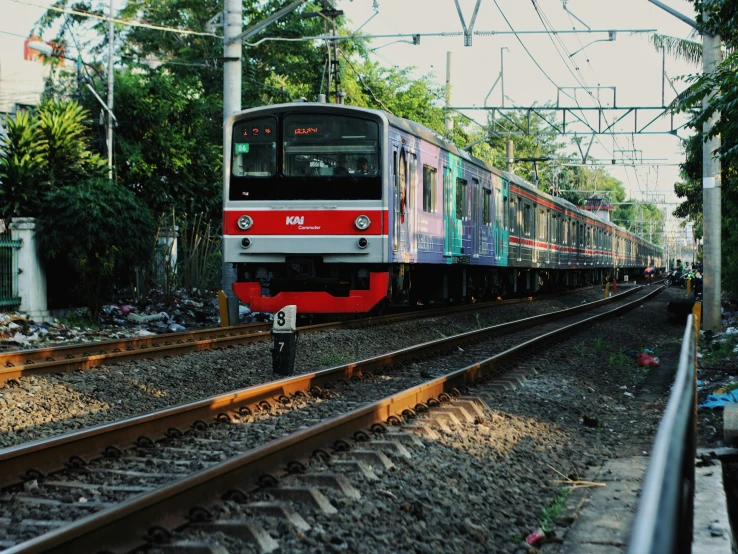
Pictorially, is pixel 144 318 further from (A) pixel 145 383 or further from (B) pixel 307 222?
(A) pixel 145 383

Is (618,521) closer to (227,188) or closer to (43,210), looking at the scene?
(227,188)

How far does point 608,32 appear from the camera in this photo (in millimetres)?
18516

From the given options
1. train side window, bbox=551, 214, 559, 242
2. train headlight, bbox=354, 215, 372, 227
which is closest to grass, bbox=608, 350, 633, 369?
train headlight, bbox=354, 215, 372, 227

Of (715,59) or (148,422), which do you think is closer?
(148,422)

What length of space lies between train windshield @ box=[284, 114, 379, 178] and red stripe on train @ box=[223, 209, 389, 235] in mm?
545

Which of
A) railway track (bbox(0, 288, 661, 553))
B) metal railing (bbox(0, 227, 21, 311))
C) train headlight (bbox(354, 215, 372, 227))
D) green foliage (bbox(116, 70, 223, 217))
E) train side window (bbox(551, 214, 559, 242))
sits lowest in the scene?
railway track (bbox(0, 288, 661, 553))

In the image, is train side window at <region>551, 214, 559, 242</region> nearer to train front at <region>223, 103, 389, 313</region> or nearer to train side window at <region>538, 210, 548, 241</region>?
train side window at <region>538, 210, 548, 241</region>

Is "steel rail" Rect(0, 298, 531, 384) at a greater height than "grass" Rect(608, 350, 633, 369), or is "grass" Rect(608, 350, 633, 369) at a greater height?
"steel rail" Rect(0, 298, 531, 384)

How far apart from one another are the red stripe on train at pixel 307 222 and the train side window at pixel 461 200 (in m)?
4.42

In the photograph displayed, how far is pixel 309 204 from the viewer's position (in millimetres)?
13203

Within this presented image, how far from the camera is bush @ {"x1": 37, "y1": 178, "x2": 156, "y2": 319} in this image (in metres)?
14.5

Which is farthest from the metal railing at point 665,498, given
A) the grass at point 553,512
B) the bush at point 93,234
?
the bush at point 93,234

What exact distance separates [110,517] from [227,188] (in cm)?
1015

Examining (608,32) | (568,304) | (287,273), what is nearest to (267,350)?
(287,273)
